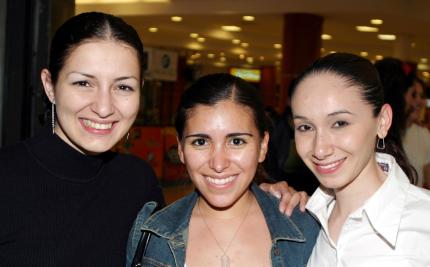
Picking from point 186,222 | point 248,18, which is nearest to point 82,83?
point 186,222

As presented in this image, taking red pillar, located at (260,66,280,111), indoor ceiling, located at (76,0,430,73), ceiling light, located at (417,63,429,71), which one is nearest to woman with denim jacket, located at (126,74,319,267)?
indoor ceiling, located at (76,0,430,73)

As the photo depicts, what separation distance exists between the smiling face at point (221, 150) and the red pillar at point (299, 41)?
328 inches

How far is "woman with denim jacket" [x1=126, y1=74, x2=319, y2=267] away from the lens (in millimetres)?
2084

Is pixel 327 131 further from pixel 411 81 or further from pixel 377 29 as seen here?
pixel 377 29

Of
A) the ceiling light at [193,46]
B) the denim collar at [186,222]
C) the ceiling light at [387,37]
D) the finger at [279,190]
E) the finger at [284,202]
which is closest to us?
the denim collar at [186,222]

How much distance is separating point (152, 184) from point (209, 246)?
457 mm

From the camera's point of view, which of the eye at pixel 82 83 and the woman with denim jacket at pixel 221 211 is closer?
the eye at pixel 82 83

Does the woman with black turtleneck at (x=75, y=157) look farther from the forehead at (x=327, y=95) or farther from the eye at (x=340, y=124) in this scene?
the eye at (x=340, y=124)

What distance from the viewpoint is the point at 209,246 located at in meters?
2.15

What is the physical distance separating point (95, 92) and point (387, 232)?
113 centimetres

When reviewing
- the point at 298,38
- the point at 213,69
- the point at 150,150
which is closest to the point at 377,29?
the point at 298,38

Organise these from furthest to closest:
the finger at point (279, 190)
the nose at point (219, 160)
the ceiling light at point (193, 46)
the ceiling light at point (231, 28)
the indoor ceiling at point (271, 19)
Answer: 1. the ceiling light at point (193, 46)
2. the ceiling light at point (231, 28)
3. the indoor ceiling at point (271, 19)
4. the finger at point (279, 190)
5. the nose at point (219, 160)

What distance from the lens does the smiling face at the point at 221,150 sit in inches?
81.5

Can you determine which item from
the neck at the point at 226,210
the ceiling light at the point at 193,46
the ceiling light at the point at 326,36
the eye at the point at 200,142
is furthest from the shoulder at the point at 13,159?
the ceiling light at the point at 193,46
